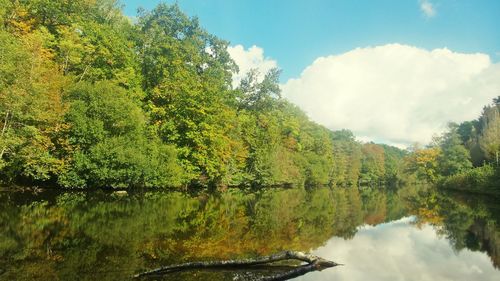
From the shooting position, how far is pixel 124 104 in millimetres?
33094

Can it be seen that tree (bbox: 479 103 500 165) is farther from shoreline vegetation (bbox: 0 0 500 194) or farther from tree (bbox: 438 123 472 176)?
tree (bbox: 438 123 472 176)

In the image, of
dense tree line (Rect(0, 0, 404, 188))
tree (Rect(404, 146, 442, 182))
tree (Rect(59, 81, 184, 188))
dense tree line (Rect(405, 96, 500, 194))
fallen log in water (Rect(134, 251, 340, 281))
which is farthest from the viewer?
tree (Rect(404, 146, 442, 182))

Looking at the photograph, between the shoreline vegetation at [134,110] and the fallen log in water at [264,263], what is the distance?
2046 cm

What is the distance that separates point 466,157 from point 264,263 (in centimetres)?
7775

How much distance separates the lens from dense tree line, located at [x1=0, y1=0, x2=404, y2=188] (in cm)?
2631

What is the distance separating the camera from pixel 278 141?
64.6 metres

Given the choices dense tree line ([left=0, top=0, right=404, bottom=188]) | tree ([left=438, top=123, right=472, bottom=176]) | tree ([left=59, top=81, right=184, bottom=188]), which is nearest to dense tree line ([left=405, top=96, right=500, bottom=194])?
tree ([left=438, top=123, right=472, bottom=176])

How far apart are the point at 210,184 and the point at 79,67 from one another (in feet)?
70.0

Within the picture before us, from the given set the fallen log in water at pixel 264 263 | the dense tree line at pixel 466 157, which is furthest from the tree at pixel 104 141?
the dense tree line at pixel 466 157

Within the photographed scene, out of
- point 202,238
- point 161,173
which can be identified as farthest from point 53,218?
point 161,173

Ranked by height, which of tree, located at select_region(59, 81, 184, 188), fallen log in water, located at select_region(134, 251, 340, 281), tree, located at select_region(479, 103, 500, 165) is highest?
tree, located at select_region(479, 103, 500, 165)

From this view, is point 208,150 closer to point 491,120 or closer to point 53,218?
point 53,218

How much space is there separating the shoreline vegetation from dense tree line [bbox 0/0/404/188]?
0.12 metres

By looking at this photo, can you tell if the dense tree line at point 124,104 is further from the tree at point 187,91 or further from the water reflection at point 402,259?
the water reflection at point 402,259
